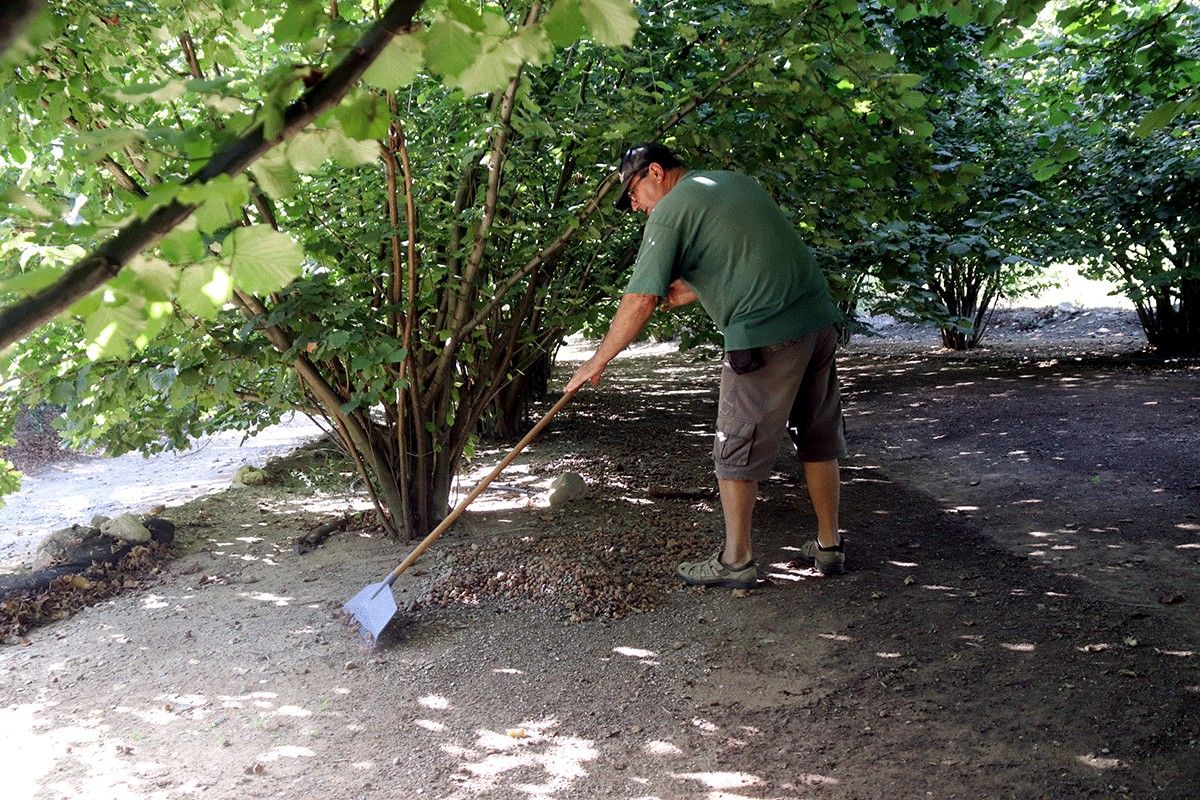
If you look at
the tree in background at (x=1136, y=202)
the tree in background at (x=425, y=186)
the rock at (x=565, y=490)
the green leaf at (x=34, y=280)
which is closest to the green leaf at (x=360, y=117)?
the green leaf at (x=34, y=280)

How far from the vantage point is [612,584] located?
13.8ft

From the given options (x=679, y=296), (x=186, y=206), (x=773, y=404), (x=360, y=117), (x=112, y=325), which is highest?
(x=360, y=117)

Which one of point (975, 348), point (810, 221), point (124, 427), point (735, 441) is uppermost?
point (810, 221)

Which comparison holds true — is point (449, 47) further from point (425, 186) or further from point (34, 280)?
point (425, 186)

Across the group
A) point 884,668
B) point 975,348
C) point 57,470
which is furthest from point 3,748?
point 975,348

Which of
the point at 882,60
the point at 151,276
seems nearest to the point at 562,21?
the point at 151,276

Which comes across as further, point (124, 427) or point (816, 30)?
point (124, 427)

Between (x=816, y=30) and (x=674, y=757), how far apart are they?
105 inches

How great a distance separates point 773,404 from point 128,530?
3.58 metres

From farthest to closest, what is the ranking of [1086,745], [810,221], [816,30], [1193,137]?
[1193,137] < [810,221] < [816,30] < [1086,745]

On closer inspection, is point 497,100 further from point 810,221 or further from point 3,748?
point 3,748

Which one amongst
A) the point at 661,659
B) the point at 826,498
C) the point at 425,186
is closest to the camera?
the point at 661,659

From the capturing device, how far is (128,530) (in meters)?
5.30

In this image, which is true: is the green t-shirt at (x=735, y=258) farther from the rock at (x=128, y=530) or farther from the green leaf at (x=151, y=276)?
the rock at (x=128, y=530)
